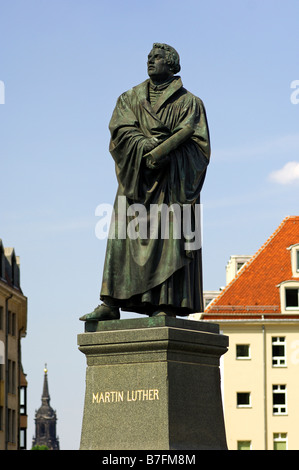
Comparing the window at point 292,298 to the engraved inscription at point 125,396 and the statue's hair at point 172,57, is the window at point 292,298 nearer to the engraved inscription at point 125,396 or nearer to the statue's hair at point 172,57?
the statue's hair at point 172,57

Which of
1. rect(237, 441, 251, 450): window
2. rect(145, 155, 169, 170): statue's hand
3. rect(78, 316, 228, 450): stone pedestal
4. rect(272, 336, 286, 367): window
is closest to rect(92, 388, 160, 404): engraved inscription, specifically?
rect(78, 316, 228, 450): stone pedestal

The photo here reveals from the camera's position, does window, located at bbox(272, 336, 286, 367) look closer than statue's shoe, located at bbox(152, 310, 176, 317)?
No

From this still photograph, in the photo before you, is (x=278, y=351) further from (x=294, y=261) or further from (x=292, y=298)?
(x=294, y=261)

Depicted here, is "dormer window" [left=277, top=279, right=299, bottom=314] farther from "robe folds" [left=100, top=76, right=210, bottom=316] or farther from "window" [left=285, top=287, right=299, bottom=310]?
"robe folds" [left=100, top=76, right=210, bottom=316]

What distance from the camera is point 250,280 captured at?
75938mm

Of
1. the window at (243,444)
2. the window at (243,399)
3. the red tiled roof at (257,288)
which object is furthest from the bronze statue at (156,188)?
the window at (243,399)

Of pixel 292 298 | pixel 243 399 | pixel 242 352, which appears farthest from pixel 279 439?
pixel 292 298

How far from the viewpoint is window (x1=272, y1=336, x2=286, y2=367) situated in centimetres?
7531

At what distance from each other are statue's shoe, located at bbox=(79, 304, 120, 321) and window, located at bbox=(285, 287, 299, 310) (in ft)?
201

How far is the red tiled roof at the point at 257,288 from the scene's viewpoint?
75125mm

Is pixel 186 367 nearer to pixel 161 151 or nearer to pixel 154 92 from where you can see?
pixel 161 151

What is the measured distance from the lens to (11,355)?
82.3 m
